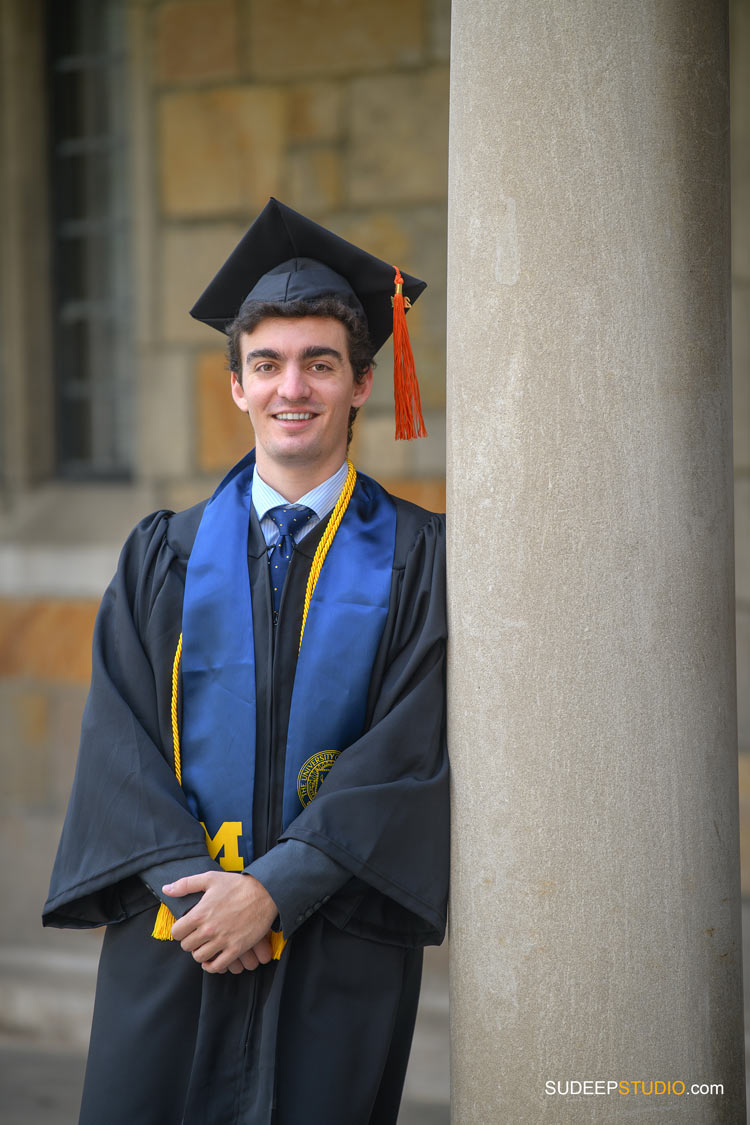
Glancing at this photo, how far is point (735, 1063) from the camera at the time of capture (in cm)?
190

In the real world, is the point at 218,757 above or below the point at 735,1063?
above

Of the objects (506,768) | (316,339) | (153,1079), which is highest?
(316,339)

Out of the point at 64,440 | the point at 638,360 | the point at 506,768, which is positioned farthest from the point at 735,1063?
the point at 64,440

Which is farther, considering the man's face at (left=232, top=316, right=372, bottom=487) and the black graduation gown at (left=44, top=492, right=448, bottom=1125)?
the man's face at (left=232, top=316, right=372, bottom=487)

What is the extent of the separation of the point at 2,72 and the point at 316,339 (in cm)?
317

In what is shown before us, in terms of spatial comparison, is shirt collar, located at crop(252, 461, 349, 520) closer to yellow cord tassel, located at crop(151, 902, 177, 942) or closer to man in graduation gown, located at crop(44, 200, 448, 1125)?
man in graduation gown, located at crop(44, 200, 448, 1125)

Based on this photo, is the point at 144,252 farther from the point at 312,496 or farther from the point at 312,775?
the point at 312,775

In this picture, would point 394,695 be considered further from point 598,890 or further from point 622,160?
point 622,160

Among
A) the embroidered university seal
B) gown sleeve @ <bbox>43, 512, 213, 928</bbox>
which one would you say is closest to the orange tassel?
gown sleeve @ <bbox>43, 512, 213, 928</bbox>

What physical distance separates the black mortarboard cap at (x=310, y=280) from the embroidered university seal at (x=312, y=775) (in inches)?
26.4

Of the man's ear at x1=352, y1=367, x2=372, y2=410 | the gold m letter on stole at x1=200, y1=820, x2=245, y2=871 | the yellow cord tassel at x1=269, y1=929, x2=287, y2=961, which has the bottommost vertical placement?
the yellow cord tassel at x1=269, y1=929, x2=287, y2=961

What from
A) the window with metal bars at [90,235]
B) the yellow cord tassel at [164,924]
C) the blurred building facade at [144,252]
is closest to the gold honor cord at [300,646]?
the yellow cord tassel at [164,924]

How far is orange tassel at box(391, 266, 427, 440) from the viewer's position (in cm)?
217

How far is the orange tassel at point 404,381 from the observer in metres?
2.17
